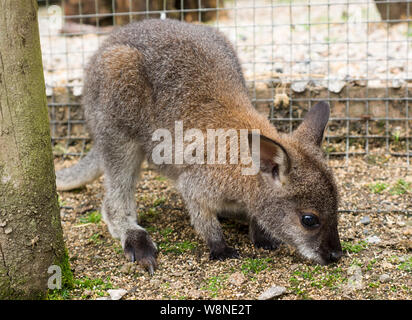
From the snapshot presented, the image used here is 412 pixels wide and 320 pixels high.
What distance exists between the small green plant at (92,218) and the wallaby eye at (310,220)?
2.29 m

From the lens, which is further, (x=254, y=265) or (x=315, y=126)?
(x=315, y=126)

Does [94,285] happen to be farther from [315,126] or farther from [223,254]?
[315,126]

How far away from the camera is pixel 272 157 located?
4273 mm

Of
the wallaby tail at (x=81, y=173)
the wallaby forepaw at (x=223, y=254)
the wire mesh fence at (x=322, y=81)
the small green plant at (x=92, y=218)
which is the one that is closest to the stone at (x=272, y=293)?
the wallaby forepaw at (x=223, y=254)

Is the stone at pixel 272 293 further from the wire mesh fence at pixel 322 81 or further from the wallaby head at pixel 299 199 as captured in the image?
the wire mesh fence at pixel 322 81

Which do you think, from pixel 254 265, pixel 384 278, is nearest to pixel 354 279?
pixel 384 278

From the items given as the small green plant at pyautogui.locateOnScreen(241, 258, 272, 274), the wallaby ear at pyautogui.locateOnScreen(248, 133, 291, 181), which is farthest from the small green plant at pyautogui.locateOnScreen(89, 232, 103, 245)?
the wallaby ear at pyautogui.locateOnScreen(248, 133, 291, 181)

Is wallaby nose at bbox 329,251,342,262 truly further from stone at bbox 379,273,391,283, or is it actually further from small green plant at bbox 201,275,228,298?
small green plant at bbox 201,275,228,298

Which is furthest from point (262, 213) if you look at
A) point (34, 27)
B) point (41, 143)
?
point (34, 27)

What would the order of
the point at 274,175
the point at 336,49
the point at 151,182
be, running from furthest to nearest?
the point at 336,49, the point at 151,182, the point at 274,175

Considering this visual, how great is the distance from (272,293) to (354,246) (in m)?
1.05

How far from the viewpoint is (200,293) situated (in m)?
4.00

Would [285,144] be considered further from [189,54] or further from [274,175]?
[189,54]
